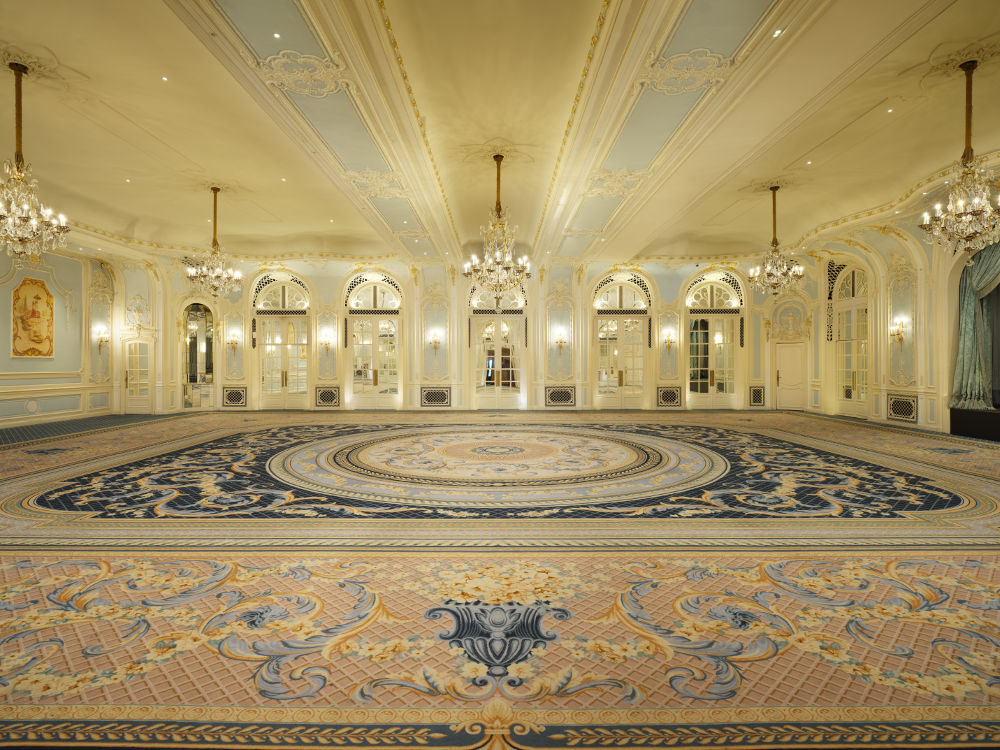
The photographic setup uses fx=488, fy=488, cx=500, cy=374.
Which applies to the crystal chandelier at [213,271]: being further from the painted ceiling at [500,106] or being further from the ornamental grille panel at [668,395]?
the ornamental grille panel at [668,395]

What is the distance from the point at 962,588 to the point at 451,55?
17.7 feet

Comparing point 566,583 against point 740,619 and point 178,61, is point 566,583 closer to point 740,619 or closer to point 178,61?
point 740,619

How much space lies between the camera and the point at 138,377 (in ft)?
38.4

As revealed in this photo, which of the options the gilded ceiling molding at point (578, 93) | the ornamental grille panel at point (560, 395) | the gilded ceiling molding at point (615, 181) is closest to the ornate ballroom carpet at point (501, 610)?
the gilded ceiling molding at point (578, 93)

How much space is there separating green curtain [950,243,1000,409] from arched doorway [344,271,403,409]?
36.9 ft

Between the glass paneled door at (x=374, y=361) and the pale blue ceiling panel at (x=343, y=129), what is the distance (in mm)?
6305

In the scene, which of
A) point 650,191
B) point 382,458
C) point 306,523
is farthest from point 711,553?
point 650,191

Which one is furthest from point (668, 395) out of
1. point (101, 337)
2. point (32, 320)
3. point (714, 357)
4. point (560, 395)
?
point (32, 320)

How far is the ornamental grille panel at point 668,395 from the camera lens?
12539 mm

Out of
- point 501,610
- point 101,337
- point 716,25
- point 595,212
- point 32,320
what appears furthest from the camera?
point 101,337

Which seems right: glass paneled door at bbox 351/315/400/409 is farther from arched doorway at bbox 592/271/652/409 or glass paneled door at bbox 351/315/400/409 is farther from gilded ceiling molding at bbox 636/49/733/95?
gilded ceiling molding at bbox 636/49/733/95

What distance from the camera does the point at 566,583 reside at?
262 centimetres

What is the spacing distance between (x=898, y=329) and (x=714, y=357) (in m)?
3.98

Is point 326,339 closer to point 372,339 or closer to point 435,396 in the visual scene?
point 372,339
